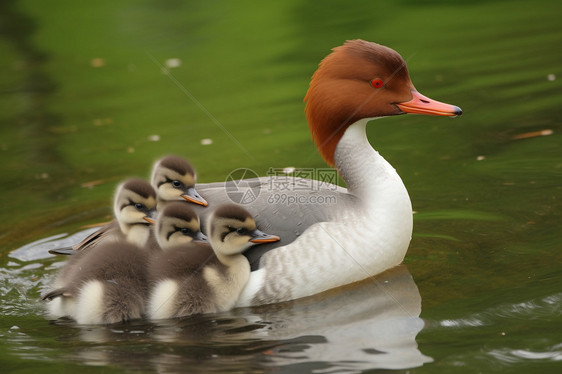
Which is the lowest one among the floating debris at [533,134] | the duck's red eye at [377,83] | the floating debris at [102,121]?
the floating debris at [533,134]

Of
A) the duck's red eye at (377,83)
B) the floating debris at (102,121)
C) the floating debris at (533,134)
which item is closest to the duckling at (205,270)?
the duck's red eye at (377,83)

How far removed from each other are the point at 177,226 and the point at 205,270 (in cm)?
36

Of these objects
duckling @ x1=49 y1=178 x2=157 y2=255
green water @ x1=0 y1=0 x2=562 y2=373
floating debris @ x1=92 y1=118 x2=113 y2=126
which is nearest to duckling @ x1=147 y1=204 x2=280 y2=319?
green water @ x1=0 y1=0 x2=562 y2=373

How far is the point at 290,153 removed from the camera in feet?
29.0

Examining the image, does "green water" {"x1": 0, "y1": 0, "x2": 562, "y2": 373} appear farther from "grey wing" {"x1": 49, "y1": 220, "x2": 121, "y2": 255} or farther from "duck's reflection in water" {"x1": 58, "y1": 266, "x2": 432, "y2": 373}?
"grey wing" {"x1": 49, "y1": 220, "x2": 121, "y2": 255}

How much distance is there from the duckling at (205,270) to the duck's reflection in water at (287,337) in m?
0.10

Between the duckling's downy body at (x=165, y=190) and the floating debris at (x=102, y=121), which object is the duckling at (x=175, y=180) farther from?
the floating debris at (x=102, y=121)

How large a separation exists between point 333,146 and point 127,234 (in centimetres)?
166

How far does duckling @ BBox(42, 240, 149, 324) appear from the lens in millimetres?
5762

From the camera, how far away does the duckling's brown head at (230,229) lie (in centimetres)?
579

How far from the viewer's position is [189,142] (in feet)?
31.4

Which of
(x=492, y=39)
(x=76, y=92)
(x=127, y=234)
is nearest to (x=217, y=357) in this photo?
(x=127, y=234)

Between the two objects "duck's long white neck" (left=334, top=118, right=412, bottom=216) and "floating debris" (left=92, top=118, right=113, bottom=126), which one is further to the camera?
"floating debris" (left=92, top=118, right=113, bottom=126)

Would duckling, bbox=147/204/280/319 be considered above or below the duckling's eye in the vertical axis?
below
